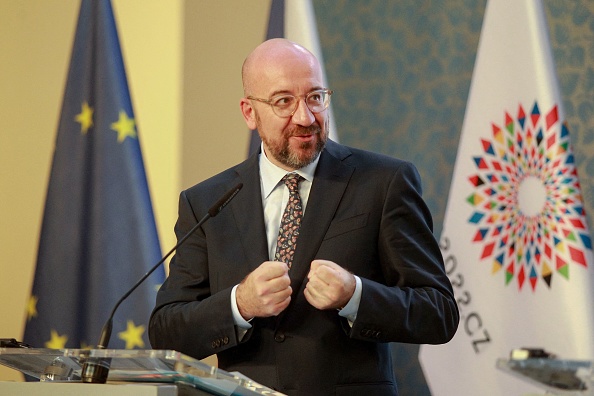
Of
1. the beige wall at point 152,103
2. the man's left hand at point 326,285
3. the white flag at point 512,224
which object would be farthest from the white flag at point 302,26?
the man's left hand at point 326,285

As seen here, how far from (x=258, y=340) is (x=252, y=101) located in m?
0.72

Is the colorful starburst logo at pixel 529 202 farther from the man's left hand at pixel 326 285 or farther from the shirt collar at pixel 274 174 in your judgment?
the man's left hand at pixel 326 285

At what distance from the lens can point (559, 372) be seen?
132 centimetres

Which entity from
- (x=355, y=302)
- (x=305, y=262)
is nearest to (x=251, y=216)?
(x=305, y=262)

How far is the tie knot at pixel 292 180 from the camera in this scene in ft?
8.28

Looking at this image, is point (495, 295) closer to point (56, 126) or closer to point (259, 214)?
point (259, 214)

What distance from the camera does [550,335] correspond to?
10.3 feet

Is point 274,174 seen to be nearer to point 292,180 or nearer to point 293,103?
point 292,180

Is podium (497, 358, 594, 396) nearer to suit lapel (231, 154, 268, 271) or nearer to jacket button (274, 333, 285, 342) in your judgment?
jacket button (274, 333, 285, 342)

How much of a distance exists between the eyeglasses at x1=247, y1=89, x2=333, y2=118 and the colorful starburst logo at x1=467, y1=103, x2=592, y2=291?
1125 millimetres

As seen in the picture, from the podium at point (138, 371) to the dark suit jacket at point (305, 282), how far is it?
1.80ft

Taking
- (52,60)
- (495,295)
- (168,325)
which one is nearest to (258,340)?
(168,325)

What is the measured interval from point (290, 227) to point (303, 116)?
319 millimetres

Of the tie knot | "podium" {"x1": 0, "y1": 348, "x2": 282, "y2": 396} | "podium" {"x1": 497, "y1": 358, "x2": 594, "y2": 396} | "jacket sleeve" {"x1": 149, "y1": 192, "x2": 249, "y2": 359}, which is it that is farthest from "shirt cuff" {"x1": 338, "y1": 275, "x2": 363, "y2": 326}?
"podium" {"x1": 497, "y1": 358, "x2": 594, "y2": 396}
